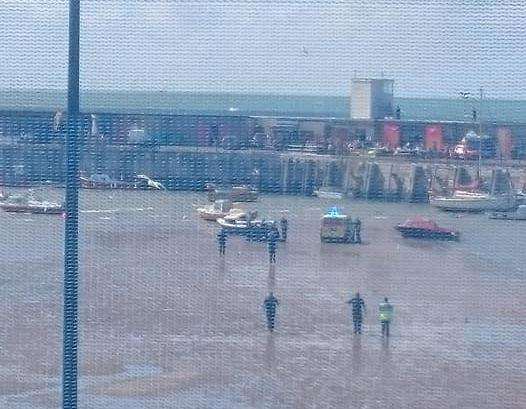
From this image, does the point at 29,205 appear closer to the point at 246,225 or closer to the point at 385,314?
the point at 246,225

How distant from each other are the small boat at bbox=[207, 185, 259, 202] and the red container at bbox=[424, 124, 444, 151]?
0.53 metres

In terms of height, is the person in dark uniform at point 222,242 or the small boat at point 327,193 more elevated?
the small boat at point 327,193

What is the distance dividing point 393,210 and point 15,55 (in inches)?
47.0

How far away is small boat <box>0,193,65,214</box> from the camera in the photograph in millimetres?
2432

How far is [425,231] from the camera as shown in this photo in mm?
2373

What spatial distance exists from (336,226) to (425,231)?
26cm

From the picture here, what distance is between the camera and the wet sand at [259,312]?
7.66ft

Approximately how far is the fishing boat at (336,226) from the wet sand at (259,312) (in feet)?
0.08

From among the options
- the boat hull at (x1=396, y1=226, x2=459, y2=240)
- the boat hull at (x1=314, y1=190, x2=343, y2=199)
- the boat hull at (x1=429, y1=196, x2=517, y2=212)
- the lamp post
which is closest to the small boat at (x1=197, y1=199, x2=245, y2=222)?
the boat hull at (x1=314, y1=190, x2=343, y2=199)

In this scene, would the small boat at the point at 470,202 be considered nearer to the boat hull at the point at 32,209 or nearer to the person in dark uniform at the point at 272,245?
the person in dark uniform at the point at 272,245

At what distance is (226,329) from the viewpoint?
2.40 m

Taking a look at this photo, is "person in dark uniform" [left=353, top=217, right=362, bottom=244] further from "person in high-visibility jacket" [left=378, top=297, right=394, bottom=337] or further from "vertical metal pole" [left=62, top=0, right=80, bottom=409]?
"vertical metal pole" [left=62, top=0, right=80, bottom=409]

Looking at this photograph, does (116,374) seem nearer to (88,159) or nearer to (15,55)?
(88,159)

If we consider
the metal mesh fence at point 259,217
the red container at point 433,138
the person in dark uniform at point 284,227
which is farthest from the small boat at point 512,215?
the person in dark uniform at point 284,227
